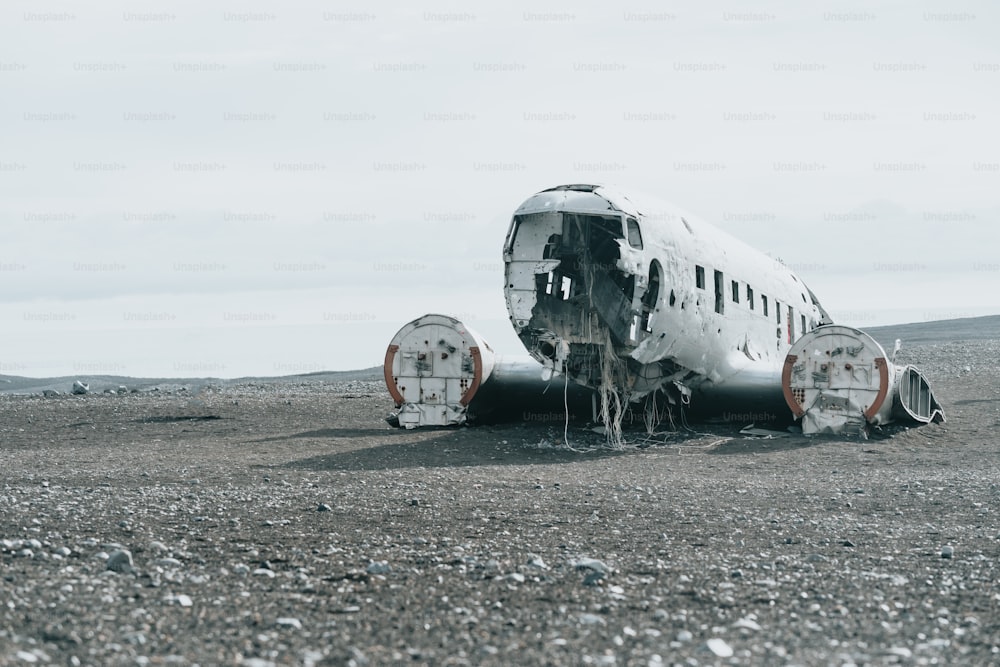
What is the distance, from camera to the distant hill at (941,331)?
66.5 meters

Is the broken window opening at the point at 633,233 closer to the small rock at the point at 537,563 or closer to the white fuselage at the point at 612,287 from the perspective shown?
the white fuselage at the point at 612,287

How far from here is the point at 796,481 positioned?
1570cm

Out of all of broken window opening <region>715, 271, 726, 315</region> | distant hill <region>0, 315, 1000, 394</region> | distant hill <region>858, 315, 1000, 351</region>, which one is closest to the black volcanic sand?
broken window opening <region>715, 271, 726, 315</region>

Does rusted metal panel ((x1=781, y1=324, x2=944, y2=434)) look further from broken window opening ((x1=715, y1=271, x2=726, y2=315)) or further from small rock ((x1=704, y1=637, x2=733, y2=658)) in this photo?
small rock ((x1=704, y1=637, x2=733, y2=658))

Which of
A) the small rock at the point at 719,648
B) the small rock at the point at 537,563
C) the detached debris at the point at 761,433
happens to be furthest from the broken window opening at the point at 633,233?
the small rock at the point at 719,648

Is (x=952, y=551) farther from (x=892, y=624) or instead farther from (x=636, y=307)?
(x=636, y=307)

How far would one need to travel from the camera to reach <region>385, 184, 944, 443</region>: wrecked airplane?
18.8 metres

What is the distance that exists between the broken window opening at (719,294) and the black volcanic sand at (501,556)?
134 inches

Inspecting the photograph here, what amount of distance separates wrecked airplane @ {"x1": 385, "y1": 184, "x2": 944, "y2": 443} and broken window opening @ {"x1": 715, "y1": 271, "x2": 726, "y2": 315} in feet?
0.22

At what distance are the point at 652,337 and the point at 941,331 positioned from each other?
59.1 metres

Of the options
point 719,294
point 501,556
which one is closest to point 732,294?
point 719,294

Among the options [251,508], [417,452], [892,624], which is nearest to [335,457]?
[417,452]

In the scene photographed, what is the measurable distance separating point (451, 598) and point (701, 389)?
50.6 feet

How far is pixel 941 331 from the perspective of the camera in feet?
240
